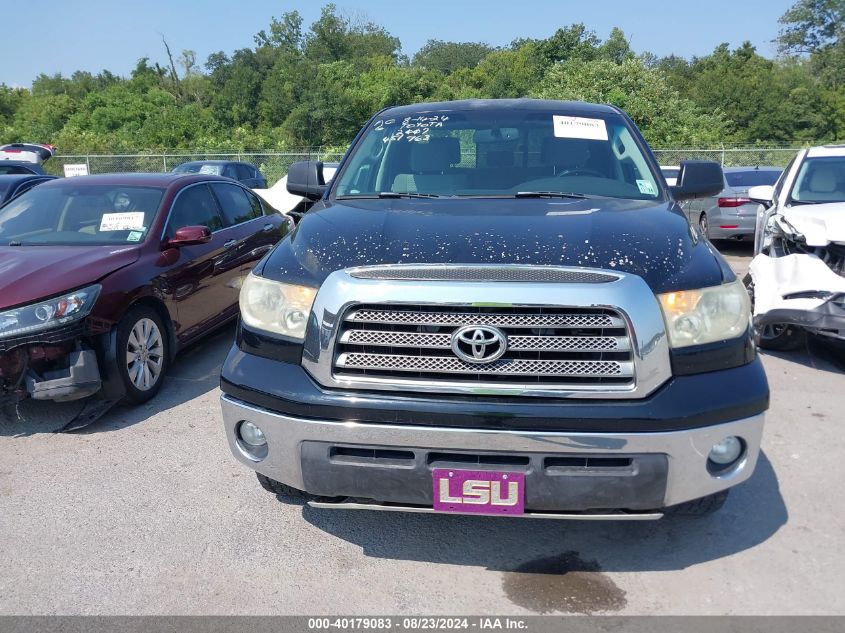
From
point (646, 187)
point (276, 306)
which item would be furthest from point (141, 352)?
point (646, 187)

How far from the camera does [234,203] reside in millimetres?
6879

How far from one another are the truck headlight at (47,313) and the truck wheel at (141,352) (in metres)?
0.29

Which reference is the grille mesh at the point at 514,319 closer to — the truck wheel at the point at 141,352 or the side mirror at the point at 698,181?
the side mirror at the point at 698,181

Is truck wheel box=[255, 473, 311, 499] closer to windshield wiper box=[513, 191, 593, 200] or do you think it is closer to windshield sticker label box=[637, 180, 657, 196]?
windshield wiper box=[513, 191, 593, 200]

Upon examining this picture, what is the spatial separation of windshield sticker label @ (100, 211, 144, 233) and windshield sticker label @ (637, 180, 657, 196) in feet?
12.3

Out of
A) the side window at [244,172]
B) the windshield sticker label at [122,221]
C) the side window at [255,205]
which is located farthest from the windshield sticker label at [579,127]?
the side window at [244,172]

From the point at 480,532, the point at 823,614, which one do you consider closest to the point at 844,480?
the point at 823,614

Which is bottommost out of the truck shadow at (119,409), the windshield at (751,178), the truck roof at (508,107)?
the truck shadow at (119,409)

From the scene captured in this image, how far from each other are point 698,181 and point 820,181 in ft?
10.8

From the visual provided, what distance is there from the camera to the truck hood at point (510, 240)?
2674 mm

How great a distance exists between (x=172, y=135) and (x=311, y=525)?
41278mm

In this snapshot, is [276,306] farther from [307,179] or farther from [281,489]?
[307,179]

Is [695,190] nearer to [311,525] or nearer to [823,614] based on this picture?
[823,614]

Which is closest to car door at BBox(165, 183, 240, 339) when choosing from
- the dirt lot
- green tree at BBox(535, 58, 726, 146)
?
the dirt lot
